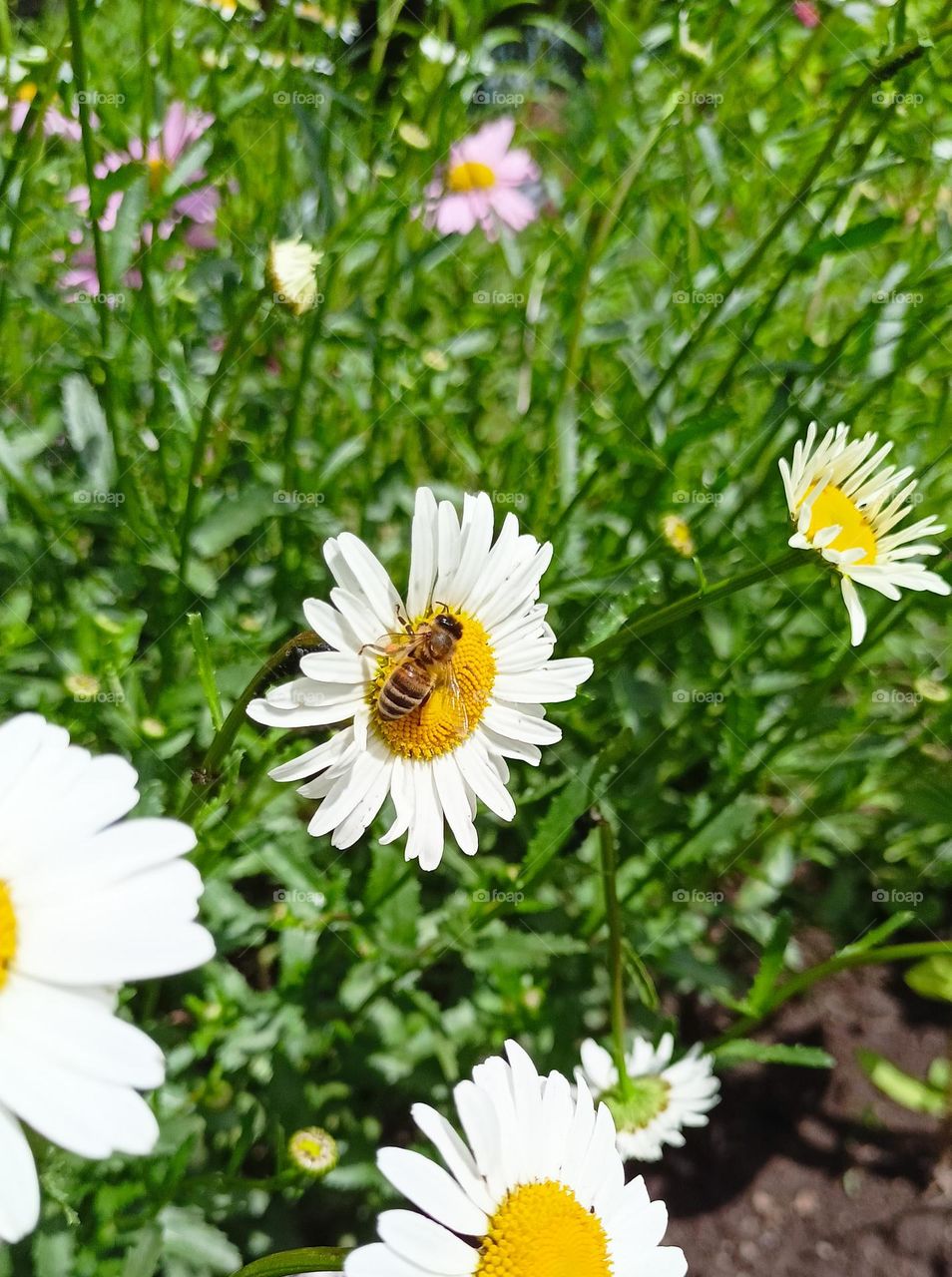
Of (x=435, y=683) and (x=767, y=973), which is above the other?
(x=435, y=683)

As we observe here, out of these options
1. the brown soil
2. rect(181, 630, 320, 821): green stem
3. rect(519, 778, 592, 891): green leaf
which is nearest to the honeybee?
rect(181, 630, 320, 821): green stem

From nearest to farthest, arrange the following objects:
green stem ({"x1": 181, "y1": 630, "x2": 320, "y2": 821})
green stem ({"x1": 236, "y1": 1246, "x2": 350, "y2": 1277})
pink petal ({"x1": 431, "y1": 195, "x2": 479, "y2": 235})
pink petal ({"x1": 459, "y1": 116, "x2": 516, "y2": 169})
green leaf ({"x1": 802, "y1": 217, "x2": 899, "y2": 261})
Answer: green stem ({"x1": 236, "y1": 1246, "x2": 350, "y2": 1277}) < green stem ({"x1": 181, "y1": 630, "x2": 320, "y2": 821}) < green leaf ({"x1": 802, "y1": 217, "x2": 899, "y2": 261}) < pink petal ({"x1": 431, "y1": 195, "x2": 479, "y2": 235}) < pink petal ({"x1": 459, "y1": 116, "x2": 516, "y2": 169})

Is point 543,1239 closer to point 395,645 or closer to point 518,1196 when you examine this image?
point 518,1196

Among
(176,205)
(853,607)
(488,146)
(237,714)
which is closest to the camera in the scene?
(237,714)

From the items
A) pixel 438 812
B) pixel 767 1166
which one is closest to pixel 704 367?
pixel 438 812

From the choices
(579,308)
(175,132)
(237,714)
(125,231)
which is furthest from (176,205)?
(237,714)

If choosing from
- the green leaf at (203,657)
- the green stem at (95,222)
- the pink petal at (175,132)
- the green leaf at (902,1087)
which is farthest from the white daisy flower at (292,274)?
the green leaf at (902,1087)

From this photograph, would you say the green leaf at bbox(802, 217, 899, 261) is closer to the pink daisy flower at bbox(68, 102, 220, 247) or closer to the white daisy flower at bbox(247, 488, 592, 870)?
the white daisy flower at bbox(247, 488, 592, 870)
